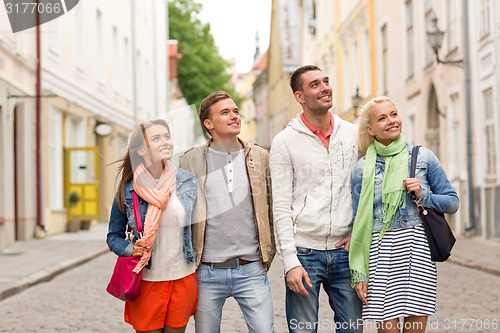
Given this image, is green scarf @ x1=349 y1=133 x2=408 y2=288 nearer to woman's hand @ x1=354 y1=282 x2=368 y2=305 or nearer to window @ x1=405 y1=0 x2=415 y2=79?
woman's hand @ x1=354 y1=282 x2=368 y2=305

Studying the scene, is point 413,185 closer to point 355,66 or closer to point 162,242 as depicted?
point 162,242

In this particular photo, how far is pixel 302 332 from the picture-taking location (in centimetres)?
394

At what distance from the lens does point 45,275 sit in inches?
416

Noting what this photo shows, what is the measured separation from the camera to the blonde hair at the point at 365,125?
158 inches

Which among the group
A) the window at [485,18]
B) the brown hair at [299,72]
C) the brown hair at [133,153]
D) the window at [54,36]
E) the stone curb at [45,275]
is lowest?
the stone curb at [45,275]

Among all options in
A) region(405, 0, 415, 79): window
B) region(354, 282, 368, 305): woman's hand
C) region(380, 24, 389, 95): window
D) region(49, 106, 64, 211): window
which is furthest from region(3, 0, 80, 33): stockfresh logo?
region(354, 282, 368, 305): woman's hand

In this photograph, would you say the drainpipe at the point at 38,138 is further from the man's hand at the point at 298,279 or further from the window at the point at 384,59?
the man's hand at the point at 298,279

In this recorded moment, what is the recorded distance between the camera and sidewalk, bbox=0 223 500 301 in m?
10.2

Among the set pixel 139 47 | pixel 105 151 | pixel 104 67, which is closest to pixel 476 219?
pixel 105 151

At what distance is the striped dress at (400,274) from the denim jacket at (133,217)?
0.93 metres

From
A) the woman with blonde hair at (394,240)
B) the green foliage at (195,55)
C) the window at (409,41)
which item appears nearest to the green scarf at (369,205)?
the woman with blonde hair at (394,240)

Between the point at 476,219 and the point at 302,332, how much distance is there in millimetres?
13513

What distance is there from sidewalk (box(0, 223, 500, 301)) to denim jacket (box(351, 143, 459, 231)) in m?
6.08

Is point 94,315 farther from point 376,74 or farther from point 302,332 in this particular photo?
point 376,74
